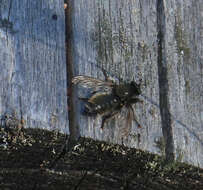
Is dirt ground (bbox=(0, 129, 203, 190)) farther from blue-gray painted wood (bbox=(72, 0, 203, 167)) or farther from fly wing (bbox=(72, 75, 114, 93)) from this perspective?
fly wing (bbox=(72, 75, 114, 93))

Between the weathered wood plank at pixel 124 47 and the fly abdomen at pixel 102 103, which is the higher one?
the weathered wood plank at pixel 124 47

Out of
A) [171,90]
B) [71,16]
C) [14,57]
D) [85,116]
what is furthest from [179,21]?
[14,57]

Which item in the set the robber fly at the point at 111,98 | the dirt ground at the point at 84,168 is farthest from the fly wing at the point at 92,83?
the dirt ground at the point at 84,168

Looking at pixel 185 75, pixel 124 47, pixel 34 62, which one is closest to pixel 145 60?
pixel 124 47

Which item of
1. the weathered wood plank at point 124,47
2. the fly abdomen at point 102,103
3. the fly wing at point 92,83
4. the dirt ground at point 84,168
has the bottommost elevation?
the dirt ground at point 84,168

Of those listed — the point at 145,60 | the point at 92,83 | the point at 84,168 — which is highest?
the point at 145,60

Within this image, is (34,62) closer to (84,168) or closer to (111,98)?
(111,98)

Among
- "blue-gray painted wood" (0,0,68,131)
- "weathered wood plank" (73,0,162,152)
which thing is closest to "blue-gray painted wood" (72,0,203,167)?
"weathered wood plank" (73,0,162,152)

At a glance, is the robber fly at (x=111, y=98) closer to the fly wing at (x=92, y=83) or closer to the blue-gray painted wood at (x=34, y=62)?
the fly wing at (x=92, y=83)
